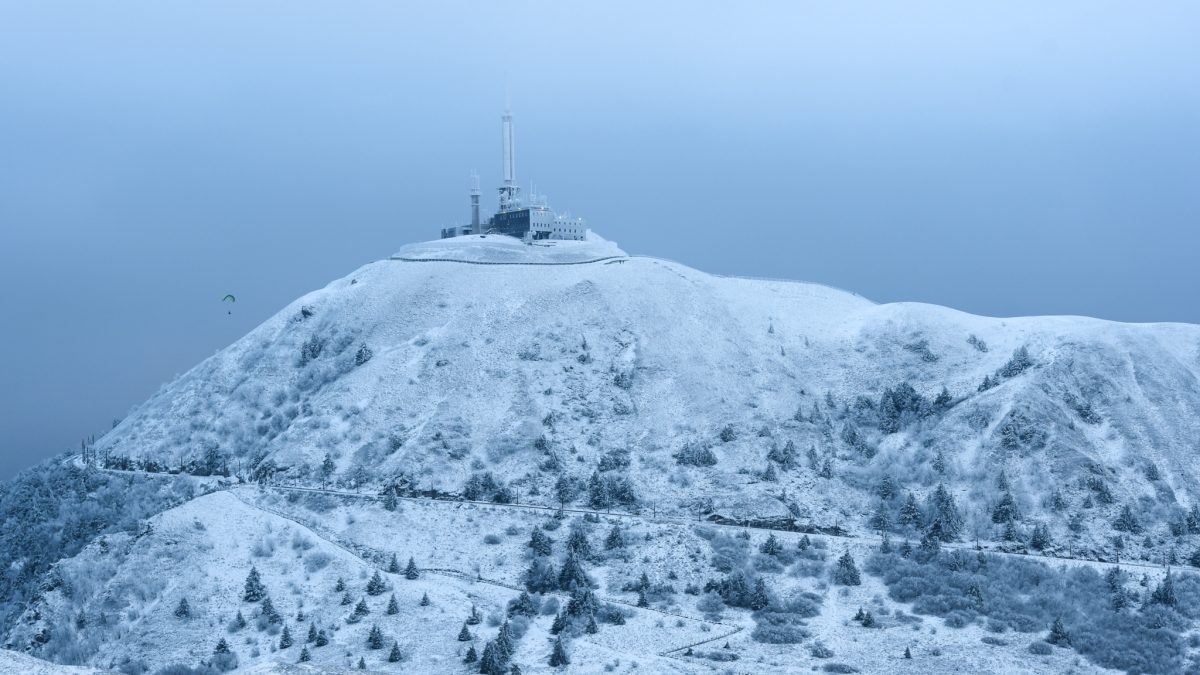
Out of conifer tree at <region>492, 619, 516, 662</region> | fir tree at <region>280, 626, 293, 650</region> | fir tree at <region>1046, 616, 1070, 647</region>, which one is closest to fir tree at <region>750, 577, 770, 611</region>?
conifer tree at <region>492, 619, 516, 662</region>

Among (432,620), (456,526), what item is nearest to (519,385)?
(456,526)

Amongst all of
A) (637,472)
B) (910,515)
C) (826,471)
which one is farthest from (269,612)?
(910,515)

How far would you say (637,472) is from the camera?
3155 inches

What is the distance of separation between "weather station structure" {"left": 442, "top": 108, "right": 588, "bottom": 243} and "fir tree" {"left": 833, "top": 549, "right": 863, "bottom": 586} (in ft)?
193

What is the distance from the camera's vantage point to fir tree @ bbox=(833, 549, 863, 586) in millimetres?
64688

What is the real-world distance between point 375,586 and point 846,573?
88.9ft

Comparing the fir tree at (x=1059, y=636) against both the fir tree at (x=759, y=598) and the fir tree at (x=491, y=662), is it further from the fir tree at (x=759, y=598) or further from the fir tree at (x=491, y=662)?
the fir tree at (x=491, y=662)

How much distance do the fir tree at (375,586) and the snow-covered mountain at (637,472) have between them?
64cm

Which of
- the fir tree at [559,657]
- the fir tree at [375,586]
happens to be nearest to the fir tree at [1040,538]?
the fir tree at [559,657]

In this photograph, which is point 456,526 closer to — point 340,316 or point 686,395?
point 686,395

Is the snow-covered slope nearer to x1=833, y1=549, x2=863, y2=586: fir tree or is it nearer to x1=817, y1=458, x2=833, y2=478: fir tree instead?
x1=817, y1=458, x2=833, y2=478: fir tree

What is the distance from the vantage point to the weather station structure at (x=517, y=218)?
11706cm

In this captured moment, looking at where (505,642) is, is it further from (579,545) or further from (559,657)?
(579,545)

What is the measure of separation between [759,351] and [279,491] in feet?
140
